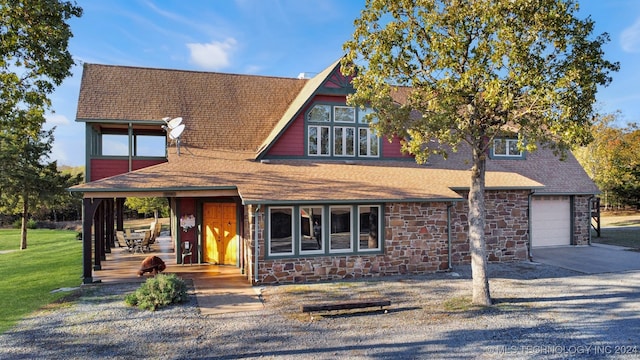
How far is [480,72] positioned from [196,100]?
11.7 metres

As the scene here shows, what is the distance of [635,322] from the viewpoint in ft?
27.3

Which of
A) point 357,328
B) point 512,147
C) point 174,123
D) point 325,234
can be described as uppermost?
point 174,123

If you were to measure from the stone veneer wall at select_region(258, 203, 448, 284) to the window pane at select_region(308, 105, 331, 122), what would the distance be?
4.22m

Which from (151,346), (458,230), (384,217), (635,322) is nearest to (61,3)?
(151,346)

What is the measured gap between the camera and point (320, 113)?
14867 mm

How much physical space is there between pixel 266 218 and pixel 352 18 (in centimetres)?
571

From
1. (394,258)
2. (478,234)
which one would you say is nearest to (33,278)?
(394,258)

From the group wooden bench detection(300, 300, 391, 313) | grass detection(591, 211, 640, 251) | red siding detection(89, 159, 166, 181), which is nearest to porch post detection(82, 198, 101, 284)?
red siding detection(89, 159, 166, 181)

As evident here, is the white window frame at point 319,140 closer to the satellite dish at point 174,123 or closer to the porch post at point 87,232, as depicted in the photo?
the satellite dish at point 174,123

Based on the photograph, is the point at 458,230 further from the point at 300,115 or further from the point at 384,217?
the point at 300,115

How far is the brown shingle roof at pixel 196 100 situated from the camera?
15273 mm

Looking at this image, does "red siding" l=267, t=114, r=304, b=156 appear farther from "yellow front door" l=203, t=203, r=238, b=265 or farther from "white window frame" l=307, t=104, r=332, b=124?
"yellow front door" l=203, t=203, r=238, b=265

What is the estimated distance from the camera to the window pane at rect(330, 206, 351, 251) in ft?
40.3

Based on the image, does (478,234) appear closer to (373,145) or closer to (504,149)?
(373,145)
